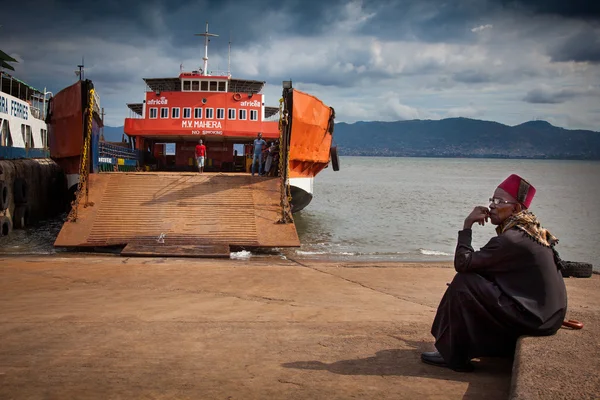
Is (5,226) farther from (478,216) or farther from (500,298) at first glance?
(500,298)

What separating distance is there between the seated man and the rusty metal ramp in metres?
7.10

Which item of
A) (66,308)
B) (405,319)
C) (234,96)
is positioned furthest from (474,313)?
(234,96)

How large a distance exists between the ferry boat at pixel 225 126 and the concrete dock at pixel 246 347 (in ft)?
25.0

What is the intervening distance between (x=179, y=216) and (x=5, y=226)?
5777 millimetres

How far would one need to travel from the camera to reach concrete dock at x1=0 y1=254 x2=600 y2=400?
3.16 metres

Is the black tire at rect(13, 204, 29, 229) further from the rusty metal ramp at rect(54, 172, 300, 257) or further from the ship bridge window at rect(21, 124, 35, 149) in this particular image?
the ship bridge window at rect(21, 124, 35, 149)

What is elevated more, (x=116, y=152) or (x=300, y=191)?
(x=116, y=152)

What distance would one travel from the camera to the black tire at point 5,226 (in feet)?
46.5

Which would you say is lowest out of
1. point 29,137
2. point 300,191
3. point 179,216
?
point 179,216

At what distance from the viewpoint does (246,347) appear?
4.02 meters

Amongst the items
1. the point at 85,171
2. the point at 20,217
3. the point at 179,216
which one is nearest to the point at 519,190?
the point at 179,216

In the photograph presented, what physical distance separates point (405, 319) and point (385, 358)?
1.43 meters

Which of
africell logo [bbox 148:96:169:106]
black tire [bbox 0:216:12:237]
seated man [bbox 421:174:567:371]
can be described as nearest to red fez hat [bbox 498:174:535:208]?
seated man [bbox 421:174:567:371]

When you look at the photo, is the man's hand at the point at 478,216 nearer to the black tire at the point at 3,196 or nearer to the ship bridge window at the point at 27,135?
the black tire at the point at 3,196
